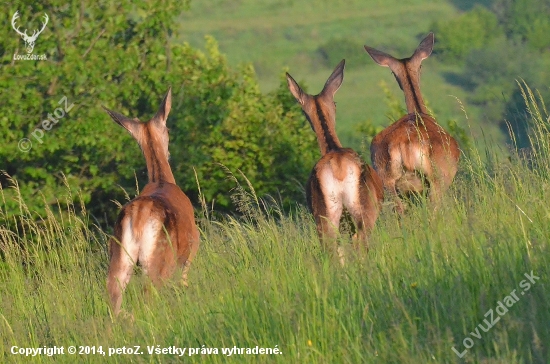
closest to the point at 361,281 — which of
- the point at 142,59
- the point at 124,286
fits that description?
the point at 124,286

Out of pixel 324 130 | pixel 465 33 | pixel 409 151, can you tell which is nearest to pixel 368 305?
pixel 324 130

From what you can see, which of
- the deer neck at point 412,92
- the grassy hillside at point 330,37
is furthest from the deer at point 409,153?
the grassy hillside at point 330,37

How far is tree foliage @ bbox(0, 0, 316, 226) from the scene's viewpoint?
1252 cm

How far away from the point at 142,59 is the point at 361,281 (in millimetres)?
9684

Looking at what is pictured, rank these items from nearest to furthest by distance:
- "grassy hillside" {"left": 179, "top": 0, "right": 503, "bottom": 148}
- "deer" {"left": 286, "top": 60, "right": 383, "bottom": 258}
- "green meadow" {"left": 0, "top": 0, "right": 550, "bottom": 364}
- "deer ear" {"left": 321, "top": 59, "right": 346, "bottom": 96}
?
"green meadow" {"left": 0, "top": 0, "right": 550, "bottom": 364}
"deer" {"left": 286, "top": 60, "right": 383, "bottom": 258}
"deer ear" {"left": 321, "top": 59, "right": 346, "bottom": 96}
"grassy hillside" {"left": 179, "top": 0, "right": 503, "bottom": 148}

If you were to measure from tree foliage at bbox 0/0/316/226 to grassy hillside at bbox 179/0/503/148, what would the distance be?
40761 millimetres

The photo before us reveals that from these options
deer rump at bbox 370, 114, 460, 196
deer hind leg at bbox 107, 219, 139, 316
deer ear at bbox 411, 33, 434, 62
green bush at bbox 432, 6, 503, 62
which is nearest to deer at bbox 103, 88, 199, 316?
deer hind leg at bbox 107, 219, 139, 316

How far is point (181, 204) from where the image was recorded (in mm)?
7559

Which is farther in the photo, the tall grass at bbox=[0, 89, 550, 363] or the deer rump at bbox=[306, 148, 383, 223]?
the deer rump at bbox=[306, 148, 383, 223]

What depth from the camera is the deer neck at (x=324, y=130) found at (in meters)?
7.97

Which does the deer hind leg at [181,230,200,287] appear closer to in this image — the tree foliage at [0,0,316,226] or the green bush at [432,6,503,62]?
the tree foliage at [0,0,316,226]

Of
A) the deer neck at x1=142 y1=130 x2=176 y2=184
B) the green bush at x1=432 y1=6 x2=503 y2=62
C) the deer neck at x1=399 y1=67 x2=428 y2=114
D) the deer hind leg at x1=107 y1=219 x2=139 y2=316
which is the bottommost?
the deer hind leg at x1=107 y1=219 x2=139 y2=316

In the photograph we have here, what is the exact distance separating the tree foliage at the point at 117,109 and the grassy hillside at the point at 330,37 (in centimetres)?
4076

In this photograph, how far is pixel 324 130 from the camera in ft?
26.6
